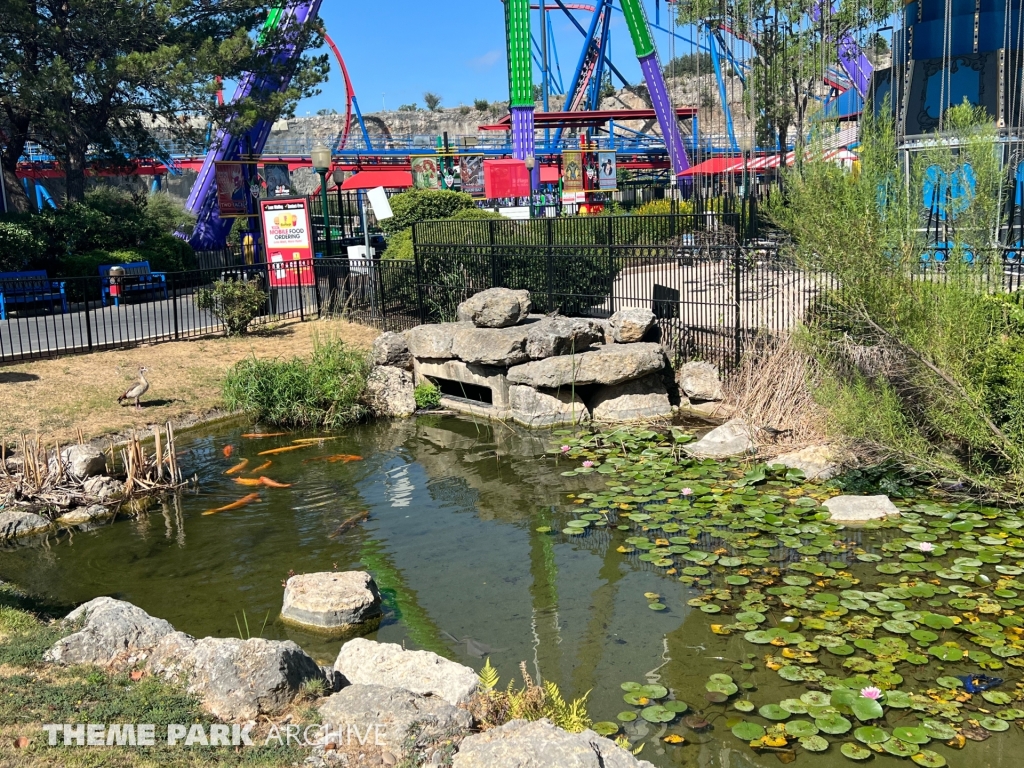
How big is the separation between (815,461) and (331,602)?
4.95 meters

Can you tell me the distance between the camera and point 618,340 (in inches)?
474

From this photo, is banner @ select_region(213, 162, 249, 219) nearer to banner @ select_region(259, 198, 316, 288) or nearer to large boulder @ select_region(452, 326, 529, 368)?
banner @ select_region(259, 198, 316, 288)

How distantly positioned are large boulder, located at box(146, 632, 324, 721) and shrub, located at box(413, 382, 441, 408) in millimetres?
7836

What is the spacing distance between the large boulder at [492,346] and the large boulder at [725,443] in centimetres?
272

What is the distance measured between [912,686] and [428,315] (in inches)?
450

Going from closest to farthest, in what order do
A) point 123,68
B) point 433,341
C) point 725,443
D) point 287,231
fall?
point 725,443, point 433,341, point 287,231, point 123,68

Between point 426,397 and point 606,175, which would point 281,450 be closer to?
point 426,397

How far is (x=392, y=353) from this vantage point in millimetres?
13148

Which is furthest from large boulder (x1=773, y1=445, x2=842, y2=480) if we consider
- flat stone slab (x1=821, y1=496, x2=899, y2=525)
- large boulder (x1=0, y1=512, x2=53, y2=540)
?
large boulder (x1=0, y1=512, x2=53, y2=540)

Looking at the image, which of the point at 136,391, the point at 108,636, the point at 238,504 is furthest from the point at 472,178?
the point at 108,636

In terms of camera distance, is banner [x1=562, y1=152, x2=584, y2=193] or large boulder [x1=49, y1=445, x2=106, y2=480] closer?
large boulder [x1=49, y1=445, x2=106, y2=480]

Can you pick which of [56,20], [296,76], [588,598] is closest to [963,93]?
[588,598]

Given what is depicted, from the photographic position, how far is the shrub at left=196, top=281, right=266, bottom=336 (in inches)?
619

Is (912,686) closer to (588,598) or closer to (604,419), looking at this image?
(588,598)
